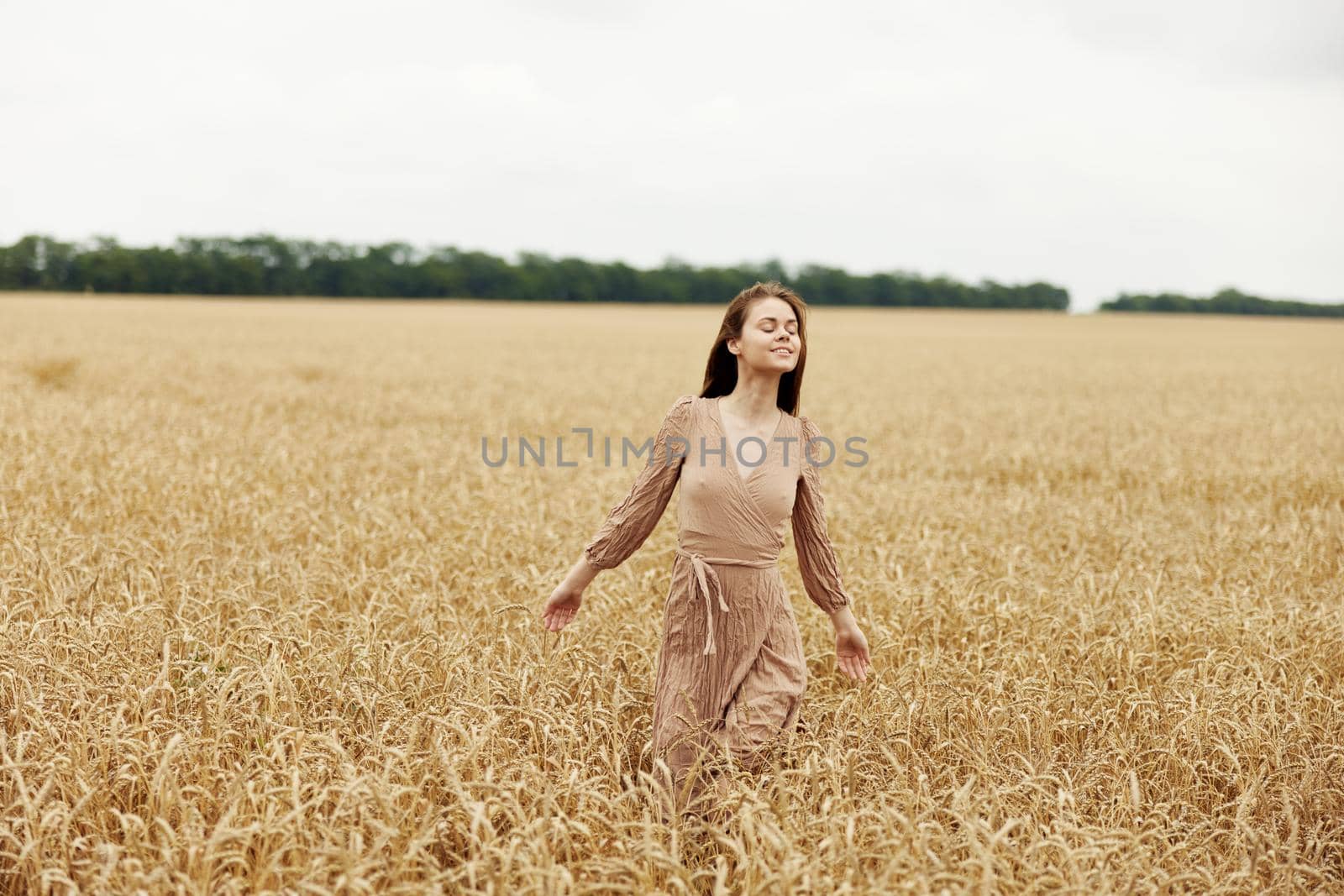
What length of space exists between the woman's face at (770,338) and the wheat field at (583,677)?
3.99ft

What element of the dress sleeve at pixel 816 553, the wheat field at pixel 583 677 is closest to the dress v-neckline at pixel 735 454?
the dress sleeve at pixel 816 553

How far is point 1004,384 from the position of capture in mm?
21016

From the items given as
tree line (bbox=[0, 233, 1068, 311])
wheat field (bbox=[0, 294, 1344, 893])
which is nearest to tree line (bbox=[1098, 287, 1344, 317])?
tree line (bbox=[0, 233, 1068, 311])

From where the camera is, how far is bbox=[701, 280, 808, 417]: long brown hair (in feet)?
9.84

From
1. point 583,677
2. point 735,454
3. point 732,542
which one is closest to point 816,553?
point 732,542

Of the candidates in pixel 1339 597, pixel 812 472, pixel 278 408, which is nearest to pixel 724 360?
pixel 812 472

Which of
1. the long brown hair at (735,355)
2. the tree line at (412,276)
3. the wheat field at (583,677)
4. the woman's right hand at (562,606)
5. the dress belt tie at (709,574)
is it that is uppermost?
the tree line at (412,276)

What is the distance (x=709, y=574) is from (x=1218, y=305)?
94079 millimetres

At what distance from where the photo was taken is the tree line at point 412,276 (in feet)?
237

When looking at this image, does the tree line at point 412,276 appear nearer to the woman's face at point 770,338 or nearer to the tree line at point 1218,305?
the tree line at point 1218,305

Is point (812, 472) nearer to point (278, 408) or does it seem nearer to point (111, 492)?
point (111, 492)

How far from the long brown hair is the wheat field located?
3.87ft

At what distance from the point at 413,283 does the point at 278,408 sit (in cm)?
6896

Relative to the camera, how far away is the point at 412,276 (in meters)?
77.8
